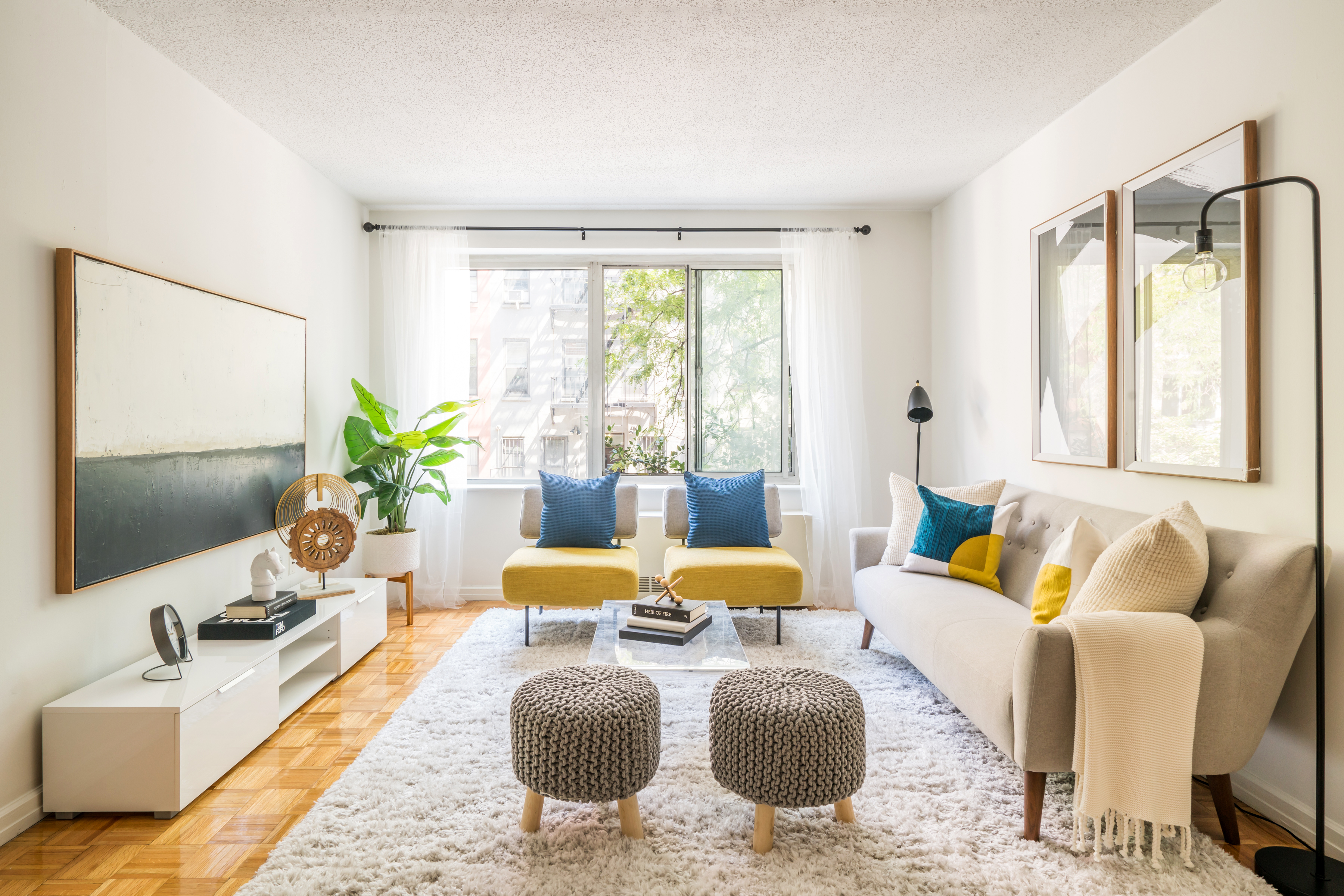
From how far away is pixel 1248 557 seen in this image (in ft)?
6.67

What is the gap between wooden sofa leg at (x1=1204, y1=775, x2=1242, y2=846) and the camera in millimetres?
2012

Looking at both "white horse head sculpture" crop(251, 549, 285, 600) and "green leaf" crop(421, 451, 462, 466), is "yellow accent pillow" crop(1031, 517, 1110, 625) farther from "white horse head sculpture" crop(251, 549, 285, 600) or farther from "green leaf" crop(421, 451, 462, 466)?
"green leaf" crop(421, 451, 462, 466)

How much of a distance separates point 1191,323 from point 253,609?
3624 millimetres

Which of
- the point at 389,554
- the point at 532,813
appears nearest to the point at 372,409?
the point at 389,554

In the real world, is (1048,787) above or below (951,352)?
below

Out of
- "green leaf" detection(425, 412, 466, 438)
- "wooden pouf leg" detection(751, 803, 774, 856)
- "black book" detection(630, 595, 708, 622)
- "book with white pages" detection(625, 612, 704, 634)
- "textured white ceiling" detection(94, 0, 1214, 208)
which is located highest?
"textured white ceiling" detection(94, 0, 1214, 208)

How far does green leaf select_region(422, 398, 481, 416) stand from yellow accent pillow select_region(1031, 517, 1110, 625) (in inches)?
129

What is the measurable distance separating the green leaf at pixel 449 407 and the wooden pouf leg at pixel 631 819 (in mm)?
2819

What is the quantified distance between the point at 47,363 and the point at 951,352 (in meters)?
4.41

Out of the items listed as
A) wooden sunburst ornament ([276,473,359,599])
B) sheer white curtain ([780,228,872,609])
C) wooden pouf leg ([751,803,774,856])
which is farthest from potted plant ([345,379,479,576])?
wooden pouf leg ([751,803,774,856])

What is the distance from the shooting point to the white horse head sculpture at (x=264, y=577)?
2.96m

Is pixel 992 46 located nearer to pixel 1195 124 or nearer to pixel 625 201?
pixel 1195 124

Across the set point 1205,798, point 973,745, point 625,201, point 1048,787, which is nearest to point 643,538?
point 625,201

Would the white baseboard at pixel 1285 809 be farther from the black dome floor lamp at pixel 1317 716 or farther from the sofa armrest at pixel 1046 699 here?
the sofa armrest at pixel 1046 699
